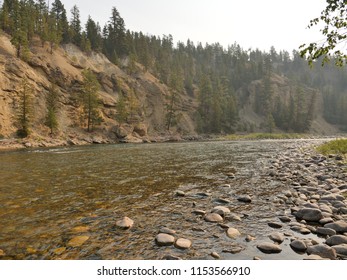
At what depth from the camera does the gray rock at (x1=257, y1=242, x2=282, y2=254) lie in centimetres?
450

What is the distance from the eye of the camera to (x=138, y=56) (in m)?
97.4

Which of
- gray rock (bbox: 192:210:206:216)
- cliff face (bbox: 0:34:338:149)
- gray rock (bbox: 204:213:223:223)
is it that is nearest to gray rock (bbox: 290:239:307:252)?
gray rock (bbox: 204:213:223:223)

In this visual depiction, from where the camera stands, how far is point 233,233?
5.26 metres

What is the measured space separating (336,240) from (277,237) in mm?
1110

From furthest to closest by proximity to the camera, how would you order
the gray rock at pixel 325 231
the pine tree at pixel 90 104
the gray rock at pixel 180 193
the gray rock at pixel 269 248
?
the pine tree at pixel 90 104 < the gray rock at pixel 180 193 < the gray rock at pixel 325 231 < the gray rock at pixel 269 248

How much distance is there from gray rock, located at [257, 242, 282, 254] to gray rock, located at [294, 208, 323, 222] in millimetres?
1980

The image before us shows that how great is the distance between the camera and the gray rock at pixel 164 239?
4.85 m

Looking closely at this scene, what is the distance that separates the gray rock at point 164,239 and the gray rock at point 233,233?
1.29 m

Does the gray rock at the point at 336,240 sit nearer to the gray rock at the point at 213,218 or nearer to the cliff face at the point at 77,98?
the gray rock at the point at 213,218

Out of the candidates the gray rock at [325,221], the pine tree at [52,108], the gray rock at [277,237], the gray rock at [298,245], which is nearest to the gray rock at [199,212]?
the gray rock at [277,237]

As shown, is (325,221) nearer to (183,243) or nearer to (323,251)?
(323,251)

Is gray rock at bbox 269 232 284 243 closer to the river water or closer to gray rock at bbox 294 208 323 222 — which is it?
the river water

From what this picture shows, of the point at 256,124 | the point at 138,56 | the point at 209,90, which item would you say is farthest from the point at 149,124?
the point at 256,124

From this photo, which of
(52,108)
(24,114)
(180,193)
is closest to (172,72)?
(52,108)
